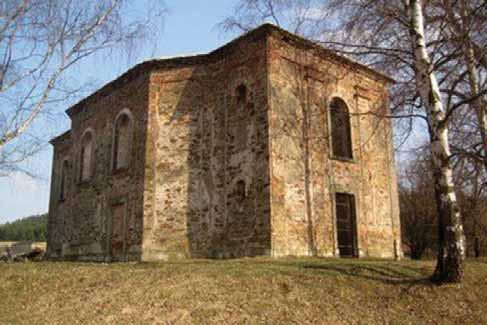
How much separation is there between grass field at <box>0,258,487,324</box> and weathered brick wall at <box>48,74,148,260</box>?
20.5ft

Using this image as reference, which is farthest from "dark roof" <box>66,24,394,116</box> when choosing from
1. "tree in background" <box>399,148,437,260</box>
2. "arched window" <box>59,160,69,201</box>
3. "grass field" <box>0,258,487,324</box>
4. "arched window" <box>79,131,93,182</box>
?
"tree in background" <box>399,148,437,260</box>

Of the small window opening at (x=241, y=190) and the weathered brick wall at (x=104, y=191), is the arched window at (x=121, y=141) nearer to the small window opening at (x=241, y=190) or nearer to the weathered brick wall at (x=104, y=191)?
the weathered brick wall at (x=104, y=191)

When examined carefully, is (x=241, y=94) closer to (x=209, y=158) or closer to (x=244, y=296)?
(x=209, y=158)

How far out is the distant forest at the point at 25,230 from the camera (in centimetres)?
7731

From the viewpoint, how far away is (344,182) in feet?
53.4

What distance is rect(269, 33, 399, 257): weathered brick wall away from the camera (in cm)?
1422

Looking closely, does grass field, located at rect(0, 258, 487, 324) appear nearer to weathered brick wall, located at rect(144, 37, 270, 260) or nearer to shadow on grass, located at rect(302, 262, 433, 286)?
shadow on grass, located at rect(302, 262, 433, 286)

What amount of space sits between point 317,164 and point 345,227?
260 centimetres

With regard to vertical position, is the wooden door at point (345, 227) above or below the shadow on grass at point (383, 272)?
above

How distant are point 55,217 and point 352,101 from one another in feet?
55.6

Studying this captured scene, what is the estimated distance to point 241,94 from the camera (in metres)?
15.8

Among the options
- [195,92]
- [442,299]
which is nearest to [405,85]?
[442,299]

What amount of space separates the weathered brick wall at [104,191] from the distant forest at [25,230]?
57757mm

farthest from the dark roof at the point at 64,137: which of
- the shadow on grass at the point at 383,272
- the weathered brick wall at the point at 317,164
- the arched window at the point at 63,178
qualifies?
the shadow on grass at the point at 383,272
